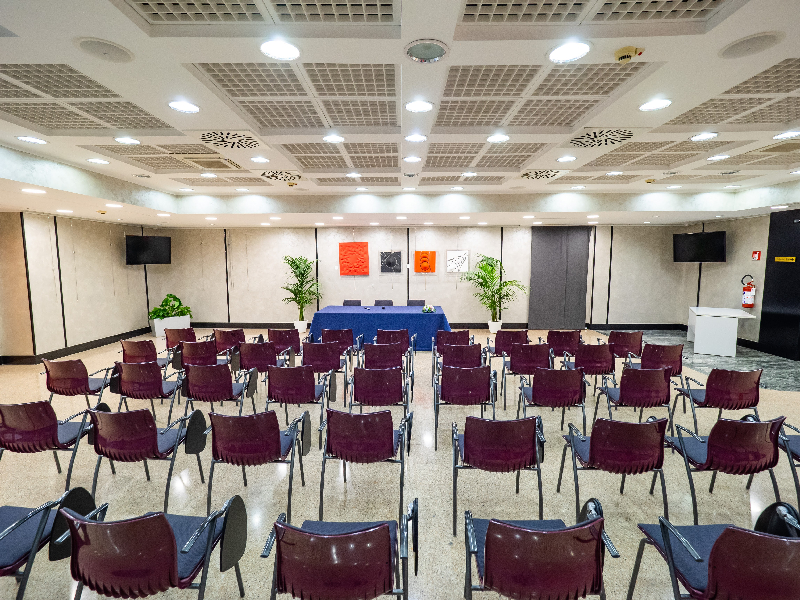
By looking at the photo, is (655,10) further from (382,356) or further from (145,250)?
(145,250)

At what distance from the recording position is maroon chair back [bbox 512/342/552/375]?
558 centimetres

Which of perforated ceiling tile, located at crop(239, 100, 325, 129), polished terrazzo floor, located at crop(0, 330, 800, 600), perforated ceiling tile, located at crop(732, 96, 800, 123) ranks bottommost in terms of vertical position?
polished terrazzo floor, located at crop(0, 330, 800, 600)

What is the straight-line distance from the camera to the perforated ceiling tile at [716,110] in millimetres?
3799

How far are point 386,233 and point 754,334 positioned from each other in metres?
9.66

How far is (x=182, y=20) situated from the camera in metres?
2.48

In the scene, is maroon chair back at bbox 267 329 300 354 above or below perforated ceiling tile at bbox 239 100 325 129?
below

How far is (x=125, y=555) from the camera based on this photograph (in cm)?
184

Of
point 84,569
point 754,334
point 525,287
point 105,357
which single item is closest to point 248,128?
point 84,569

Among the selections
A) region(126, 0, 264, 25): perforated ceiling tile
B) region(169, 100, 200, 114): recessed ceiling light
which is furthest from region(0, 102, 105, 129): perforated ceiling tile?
region(126, 0, 264, 25): perforated ceiling tile

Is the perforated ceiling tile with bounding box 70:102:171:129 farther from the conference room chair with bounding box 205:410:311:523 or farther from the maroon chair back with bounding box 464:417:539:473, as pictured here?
the maroon chair back with bounding box 464:417:539:473

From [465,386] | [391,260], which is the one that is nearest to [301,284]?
[391,260]

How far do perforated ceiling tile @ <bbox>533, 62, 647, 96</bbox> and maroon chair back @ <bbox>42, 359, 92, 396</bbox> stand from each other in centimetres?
565

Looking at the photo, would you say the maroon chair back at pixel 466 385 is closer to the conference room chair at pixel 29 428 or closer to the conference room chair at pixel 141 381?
the conference room chair at pixel 141 381

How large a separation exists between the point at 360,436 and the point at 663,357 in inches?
179
